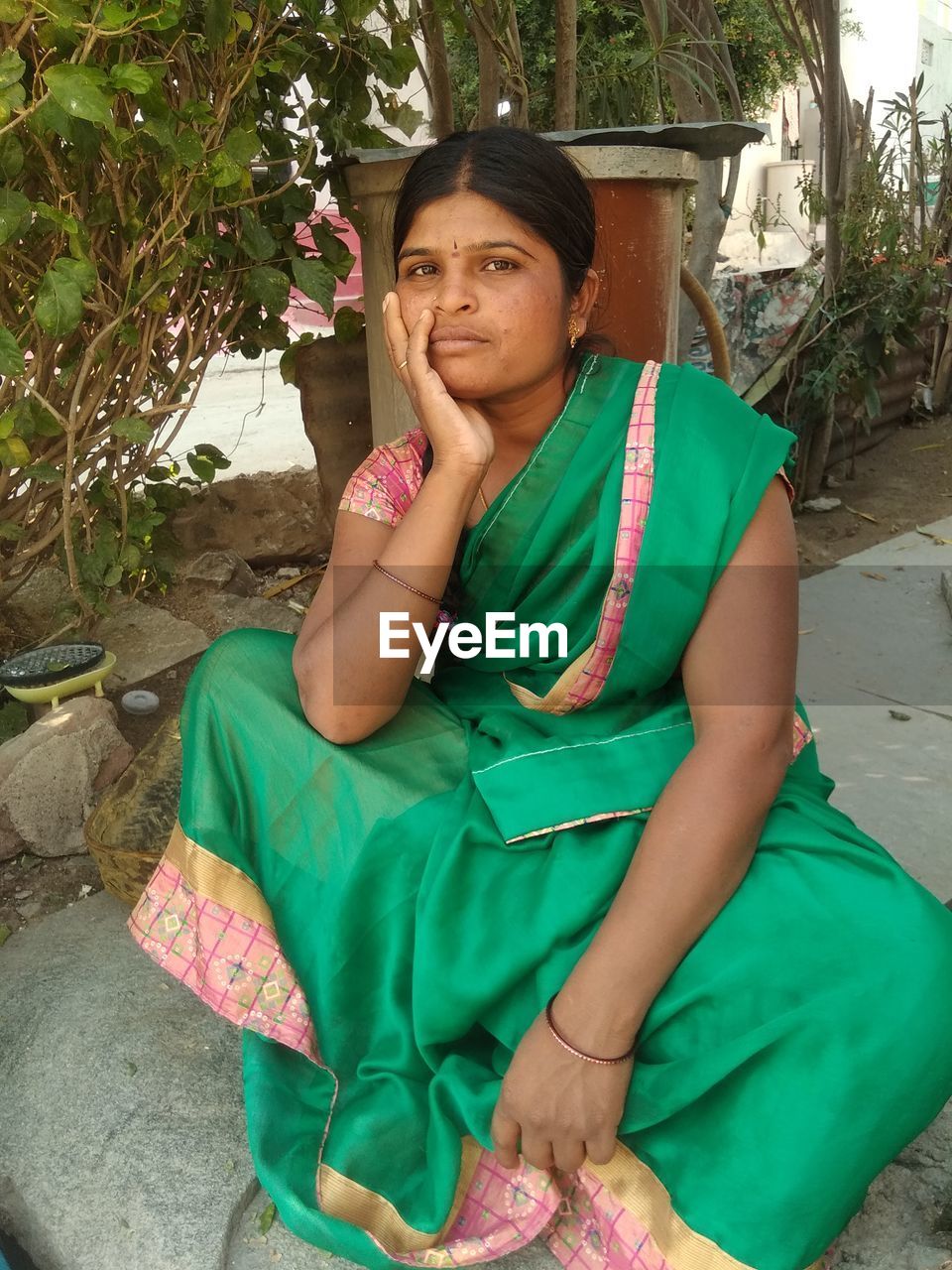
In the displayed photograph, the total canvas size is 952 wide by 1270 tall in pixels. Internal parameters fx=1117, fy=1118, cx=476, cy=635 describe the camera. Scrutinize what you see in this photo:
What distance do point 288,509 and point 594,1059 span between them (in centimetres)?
305

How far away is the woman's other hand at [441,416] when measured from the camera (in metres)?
1.54

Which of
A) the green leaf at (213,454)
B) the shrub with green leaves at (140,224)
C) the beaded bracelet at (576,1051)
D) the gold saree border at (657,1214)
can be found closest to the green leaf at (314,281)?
the shrub with green leaves at (140,224)

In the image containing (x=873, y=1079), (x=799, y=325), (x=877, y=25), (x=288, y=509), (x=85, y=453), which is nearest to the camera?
(x=873, y=1079)

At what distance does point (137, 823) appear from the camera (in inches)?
85.4

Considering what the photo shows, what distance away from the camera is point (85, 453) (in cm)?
285

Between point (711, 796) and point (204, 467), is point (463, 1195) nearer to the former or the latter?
point (711, 796)

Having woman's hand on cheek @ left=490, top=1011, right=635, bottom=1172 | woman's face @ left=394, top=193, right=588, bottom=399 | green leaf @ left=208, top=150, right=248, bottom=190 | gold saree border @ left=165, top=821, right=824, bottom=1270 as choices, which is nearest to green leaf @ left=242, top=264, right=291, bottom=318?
green leaf @ left=208, top=150, right=248, bottom=190

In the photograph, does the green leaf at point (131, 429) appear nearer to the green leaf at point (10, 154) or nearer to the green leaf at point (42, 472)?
the green leaf at point (42, 472)

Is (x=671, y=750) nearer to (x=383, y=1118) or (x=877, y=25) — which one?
(x=383, y=1118)

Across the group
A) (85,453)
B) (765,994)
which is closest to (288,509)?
(85,453)

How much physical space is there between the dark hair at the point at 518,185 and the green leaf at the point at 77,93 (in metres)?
0.49

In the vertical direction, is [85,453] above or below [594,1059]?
above

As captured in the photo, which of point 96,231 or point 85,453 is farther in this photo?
point 85,453

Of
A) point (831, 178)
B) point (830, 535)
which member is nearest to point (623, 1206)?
point (830, 535)
